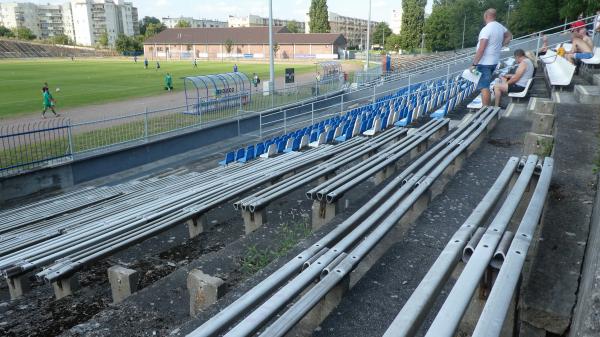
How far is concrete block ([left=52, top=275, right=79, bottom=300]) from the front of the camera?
493 centimetres

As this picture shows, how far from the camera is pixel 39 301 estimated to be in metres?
5.43

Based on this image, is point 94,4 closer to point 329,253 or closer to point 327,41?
point 327,41

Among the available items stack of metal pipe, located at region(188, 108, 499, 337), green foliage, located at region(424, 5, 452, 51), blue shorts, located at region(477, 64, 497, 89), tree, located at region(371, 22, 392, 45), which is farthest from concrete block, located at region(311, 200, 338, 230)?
tree, located at region(371, 22, 392, 45)

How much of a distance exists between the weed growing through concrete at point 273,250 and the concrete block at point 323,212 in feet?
0.82

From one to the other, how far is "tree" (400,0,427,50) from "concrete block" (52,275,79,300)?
7839cm

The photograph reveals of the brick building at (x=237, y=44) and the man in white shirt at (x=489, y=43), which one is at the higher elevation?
the brick building at (x=237, y=44)

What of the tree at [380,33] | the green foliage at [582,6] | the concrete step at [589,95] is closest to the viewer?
the concrete step at [589,95]

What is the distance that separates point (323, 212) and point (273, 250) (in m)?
0.66

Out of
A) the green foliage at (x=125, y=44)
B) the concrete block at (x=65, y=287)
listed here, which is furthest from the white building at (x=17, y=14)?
the concrete block at (x=65, y=287)

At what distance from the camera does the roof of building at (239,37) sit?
90312mm

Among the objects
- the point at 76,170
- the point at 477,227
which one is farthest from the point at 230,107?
the point at 477,227

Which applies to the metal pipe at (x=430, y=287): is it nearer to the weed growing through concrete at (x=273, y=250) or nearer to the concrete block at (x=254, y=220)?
the weed growing through concrete at (x=273, y=250)

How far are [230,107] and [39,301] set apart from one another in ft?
50.4

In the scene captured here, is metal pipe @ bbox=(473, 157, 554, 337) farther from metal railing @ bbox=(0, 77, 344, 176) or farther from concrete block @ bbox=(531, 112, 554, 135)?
metal railing @ bbox=(0, 77, 344, 176)
